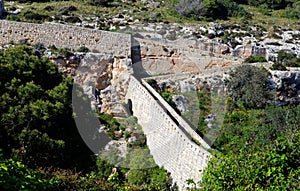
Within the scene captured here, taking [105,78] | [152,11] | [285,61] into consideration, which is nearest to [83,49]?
[105,78]

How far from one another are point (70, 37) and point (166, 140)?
9.55 m

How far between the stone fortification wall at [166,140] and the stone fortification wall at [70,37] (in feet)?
8.29

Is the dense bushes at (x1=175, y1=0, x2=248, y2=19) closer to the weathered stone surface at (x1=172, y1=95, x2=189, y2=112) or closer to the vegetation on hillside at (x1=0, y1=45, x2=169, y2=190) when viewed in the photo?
the weathered stone surface at (x1=172, y1=95, x2=189, y2=112)

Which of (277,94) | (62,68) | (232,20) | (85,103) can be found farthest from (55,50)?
(232,20)

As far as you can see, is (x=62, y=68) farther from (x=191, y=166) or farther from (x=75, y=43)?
(x=191, y=166)

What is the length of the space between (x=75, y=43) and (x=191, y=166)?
38.6 ft

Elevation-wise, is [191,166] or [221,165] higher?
[221,165]

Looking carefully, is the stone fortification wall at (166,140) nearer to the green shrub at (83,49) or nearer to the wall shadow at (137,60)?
the wall shadow at (137,60)

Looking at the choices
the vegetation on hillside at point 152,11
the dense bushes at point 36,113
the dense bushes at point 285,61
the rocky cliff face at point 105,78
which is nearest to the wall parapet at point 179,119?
the rocky cliff face at point 105,78

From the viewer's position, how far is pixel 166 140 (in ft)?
62.2

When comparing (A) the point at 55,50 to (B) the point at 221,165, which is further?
(A) the point at 55,50

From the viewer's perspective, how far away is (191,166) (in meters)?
16.5

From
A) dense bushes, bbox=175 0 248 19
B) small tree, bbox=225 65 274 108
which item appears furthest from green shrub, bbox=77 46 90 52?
dense bushes, bbox=175 0 248 19

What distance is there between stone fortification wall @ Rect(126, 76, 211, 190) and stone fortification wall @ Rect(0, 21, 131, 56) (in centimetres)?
253
